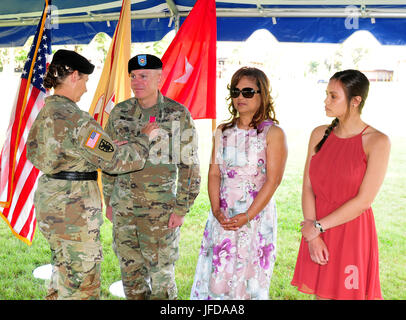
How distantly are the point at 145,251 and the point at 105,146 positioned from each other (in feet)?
3.18

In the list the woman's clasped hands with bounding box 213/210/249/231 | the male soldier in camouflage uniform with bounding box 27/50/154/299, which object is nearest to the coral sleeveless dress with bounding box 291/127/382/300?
the woman's clasped hands with bounding box 213/210/249/231

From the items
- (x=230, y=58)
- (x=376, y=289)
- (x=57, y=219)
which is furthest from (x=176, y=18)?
(x=230, y=58)

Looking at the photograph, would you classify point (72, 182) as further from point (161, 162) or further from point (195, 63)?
point (195, 63)

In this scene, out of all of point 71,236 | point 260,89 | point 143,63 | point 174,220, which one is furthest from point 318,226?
point 143,63

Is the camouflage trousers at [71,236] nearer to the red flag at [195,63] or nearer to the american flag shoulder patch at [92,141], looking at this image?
the american flag shoulder patch at [92,141]

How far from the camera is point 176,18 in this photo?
4.18m

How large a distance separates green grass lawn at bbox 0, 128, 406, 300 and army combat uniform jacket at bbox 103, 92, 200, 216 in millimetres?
1217

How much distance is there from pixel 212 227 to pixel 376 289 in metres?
1.05

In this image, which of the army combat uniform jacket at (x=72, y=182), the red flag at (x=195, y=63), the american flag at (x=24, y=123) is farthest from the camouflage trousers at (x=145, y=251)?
the american flag at (x=24, y=123)

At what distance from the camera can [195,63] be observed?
340 cm

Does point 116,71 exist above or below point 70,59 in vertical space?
above

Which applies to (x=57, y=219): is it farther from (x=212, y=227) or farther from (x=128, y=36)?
(x=128, y=36)

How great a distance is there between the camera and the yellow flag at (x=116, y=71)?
3.19 meters

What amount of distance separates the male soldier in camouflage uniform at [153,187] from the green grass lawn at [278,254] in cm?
83
